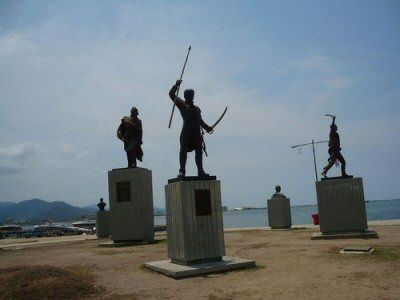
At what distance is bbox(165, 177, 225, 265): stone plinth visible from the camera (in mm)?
9273

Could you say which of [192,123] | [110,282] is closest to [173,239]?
[110,282]

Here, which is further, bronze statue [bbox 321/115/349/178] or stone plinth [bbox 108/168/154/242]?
stone plinth [bbox 108/168/154/242]

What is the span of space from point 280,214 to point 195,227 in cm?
1489

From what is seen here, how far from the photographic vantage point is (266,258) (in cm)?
1041

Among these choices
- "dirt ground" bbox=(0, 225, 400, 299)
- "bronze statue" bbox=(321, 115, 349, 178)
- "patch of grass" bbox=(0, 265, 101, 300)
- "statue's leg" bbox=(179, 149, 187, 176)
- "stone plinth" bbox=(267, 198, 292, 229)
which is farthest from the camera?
"stone plinth" bbox=(267, 198, 292, 229)

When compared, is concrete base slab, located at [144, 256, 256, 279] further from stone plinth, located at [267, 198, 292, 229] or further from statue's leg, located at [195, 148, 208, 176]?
stone plinth, located at [267, 198, 292, 229]

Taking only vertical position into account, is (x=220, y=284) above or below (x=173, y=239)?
below

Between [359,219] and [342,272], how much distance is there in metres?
7.67

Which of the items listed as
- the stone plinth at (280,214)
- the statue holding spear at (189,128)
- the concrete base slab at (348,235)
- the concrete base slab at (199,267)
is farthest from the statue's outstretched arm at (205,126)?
the stone plinth at (280,214)

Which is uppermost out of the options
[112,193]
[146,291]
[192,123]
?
[192,123]

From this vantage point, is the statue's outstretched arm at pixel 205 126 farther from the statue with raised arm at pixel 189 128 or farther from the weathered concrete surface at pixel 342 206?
the weathered concrete surface at pixel 342 206

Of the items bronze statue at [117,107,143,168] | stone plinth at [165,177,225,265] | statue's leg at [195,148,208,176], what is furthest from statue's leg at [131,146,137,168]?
stone plinth at [165,177,225,265]

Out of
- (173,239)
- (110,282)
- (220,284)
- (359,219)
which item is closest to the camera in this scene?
(220,284)

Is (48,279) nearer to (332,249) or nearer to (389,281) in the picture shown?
(389,281)
